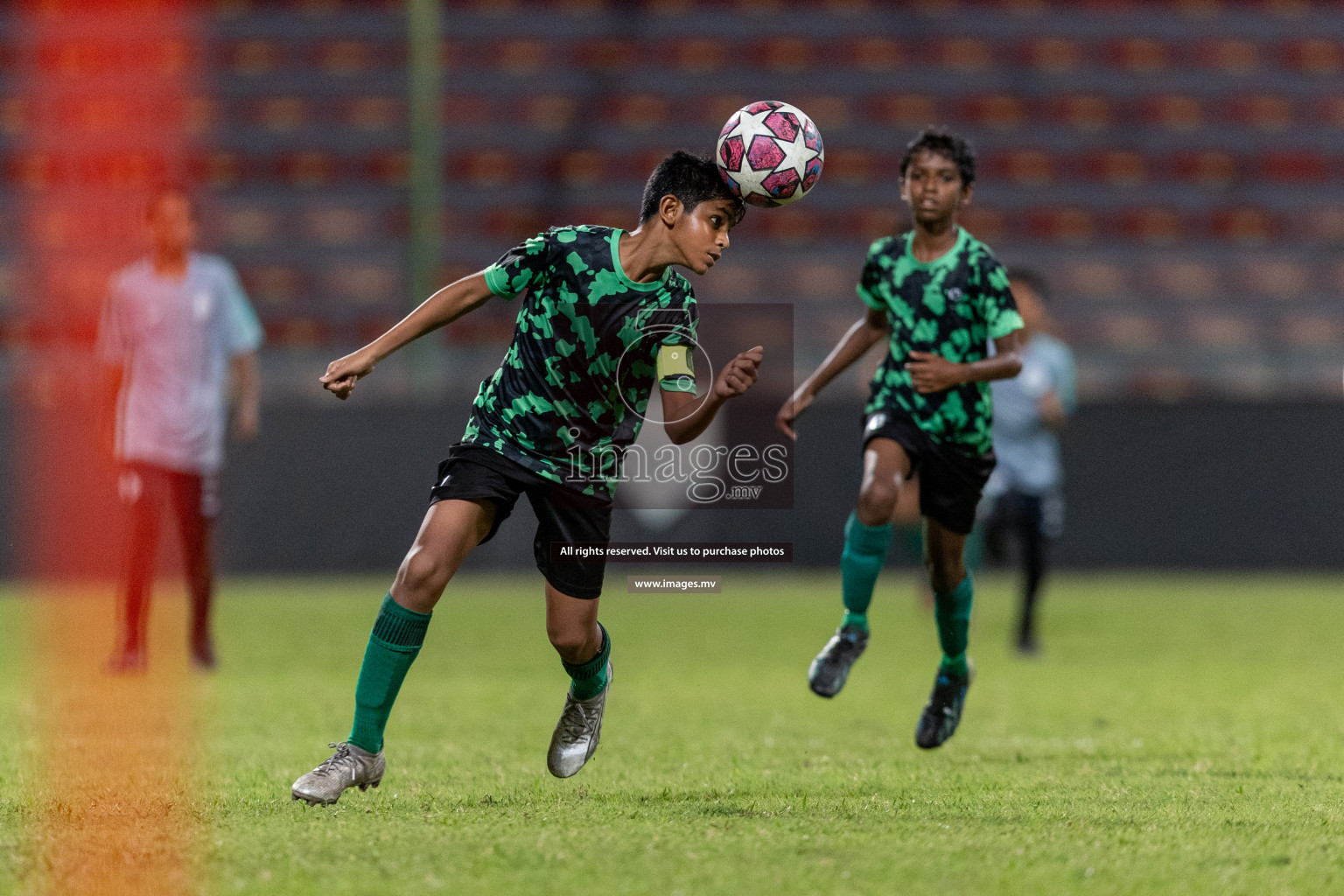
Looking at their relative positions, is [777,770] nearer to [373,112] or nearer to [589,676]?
[589,676]

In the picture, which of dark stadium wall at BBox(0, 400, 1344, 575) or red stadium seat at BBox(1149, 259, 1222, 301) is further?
red stadium seat at BBox(1149, 259, 1222, 301)

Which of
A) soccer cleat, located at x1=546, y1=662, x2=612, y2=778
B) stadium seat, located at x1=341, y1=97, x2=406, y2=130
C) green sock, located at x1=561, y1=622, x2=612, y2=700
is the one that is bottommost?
soccer cleat, located at x1=546, y1=662, x2=612, y2=778

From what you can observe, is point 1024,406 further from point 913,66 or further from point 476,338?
point 913,66

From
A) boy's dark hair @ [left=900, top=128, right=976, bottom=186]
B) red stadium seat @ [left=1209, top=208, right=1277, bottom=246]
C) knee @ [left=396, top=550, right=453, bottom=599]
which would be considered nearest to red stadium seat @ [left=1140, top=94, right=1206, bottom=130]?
red stadium seat @ [left=1209, top=208, right=1277, bottom=246]

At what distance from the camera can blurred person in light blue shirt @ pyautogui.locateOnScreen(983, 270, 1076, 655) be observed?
8.77 meters

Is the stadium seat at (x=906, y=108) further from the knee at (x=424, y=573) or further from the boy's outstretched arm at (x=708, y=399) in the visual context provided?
the knee at (x=424, y=573)

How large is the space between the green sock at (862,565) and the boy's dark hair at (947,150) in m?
1.12

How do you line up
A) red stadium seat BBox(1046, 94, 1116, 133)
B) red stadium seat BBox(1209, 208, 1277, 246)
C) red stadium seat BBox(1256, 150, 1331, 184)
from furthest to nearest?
1. red stadium seat BBox(1046, 94, 1116, 133)
2. red stadium seat BBox(1256, 150, 1331, 184)
3. red stadium seat BBox(1209, 208, 1277, 246)

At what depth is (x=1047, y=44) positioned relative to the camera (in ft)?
63.1

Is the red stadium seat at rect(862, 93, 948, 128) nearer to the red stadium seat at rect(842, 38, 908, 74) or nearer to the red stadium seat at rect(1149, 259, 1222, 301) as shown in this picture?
the red stadium seat at rect(842, 38, 908, 74)

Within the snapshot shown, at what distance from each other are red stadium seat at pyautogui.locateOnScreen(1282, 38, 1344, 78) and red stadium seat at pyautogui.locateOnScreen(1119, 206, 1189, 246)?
298 cm

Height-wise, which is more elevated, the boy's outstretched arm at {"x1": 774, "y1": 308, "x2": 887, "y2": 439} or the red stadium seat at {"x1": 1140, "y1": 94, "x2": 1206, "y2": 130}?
the red stadium seat at {"x1": 1140, "y1": 94, "x2": 1206, "y2": 130}

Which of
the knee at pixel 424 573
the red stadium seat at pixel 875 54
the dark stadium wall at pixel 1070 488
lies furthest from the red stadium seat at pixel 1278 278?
the knee at pixel 424 573

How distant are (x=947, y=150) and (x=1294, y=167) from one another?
48.9 feet
